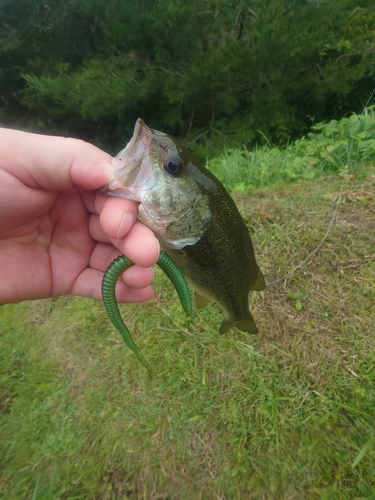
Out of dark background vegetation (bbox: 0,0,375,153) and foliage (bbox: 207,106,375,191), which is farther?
dark background vegetation (bbox: 0,0,375,153)

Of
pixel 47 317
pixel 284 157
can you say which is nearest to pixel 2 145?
pixel 47 317

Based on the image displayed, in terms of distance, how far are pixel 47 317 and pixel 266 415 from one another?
2.13m

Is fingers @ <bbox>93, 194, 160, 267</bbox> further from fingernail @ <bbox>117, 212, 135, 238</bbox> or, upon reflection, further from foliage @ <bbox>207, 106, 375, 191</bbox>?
foliage @ <bbox>207, 106, 375, 191</bbox>

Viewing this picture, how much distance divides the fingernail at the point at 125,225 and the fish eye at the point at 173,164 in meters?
0.26

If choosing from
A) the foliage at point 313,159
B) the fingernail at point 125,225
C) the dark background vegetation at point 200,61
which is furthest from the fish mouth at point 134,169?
the dark background vegetation at point 200,61

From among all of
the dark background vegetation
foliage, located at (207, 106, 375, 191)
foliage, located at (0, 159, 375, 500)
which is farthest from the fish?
the dark background vegetation

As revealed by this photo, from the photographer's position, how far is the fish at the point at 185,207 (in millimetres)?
1339

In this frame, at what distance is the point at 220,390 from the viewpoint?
2.43 meters

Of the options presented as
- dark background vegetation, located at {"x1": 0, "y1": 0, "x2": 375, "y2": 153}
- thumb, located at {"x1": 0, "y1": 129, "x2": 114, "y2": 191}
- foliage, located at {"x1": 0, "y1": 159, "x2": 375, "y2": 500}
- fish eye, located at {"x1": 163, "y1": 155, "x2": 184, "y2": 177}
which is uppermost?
dark background vegetation, located at {"x1": 0, "y1": 0, "x2": 375, "y2": 153}

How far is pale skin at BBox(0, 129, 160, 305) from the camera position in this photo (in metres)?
1.29

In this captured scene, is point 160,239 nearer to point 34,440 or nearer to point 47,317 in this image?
point 34,440

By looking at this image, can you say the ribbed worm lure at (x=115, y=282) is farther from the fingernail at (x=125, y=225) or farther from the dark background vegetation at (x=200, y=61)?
the dark background vegetation at (x=200, y=61)

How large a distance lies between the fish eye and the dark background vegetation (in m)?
6.74

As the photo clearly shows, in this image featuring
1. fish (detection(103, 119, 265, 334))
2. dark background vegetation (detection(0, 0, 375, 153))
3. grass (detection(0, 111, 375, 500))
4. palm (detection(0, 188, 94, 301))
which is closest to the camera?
fish (detection(103, 119, 265, 334))
